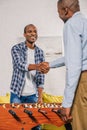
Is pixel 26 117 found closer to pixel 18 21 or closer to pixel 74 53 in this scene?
pixel 74 53

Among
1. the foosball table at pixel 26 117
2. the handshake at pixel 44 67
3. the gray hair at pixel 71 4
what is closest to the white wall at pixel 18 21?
the handshake at pixel 44 67

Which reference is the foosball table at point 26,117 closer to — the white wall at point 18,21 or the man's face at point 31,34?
the man's face at point 31,34

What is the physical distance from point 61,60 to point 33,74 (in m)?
0.90

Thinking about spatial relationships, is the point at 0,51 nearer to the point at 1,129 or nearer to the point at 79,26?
the point at 1,129

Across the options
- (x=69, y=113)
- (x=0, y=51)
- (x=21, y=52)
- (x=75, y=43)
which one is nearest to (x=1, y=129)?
(x=69, y=113)

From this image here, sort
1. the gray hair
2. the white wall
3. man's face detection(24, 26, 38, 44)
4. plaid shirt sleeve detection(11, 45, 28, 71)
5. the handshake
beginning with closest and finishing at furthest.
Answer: the gray hair
the handshake
plaid shirt sleeve detection(11, 45, 28, 71)
man's face detection(24, 26, 38, 44)
the white wall

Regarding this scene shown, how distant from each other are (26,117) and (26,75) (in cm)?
106

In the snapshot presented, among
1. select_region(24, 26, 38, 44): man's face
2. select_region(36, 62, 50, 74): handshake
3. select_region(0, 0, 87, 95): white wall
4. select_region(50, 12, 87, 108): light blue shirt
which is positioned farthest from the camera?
select_region(0, 0, 87, 95): white wall

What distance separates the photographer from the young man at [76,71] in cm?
191

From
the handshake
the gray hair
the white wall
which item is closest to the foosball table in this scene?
the handshake

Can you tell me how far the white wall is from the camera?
516cm

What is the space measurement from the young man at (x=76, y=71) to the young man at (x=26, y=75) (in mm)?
1413

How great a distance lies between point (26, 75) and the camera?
11.4ft

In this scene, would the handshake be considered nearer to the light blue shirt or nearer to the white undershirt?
the white undershirt
